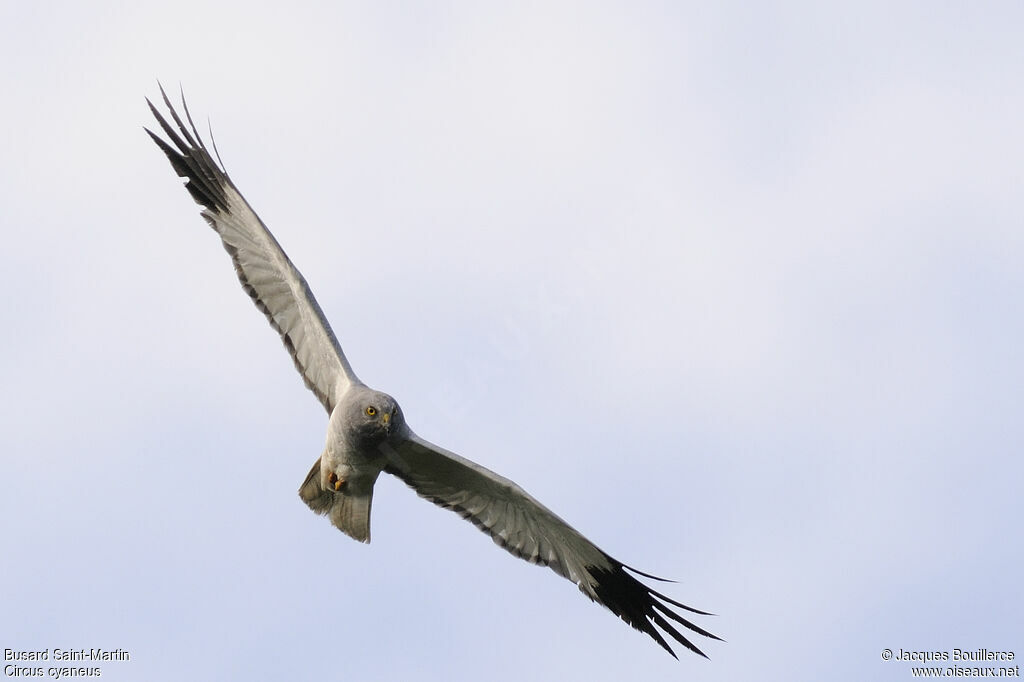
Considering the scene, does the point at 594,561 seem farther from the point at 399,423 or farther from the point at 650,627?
the point at 399,423

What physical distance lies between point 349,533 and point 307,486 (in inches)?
23.9

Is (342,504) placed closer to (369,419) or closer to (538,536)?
(369,419)

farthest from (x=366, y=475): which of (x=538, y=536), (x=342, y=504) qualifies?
(x=538, y=536)

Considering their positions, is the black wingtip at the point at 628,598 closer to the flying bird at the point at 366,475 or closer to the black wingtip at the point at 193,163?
the flying bird at the point at 366,475

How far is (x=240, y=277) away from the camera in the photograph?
11266mm

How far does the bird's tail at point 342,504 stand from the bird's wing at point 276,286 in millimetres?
755

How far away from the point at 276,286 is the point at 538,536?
3560 millimetres

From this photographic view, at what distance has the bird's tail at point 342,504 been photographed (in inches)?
428

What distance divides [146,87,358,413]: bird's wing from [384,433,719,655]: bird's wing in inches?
44.0

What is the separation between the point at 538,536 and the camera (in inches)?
437

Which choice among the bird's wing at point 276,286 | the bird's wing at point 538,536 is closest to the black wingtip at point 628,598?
the bird's wing at point 538,536

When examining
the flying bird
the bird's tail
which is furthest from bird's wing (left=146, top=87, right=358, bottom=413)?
the bird's tail

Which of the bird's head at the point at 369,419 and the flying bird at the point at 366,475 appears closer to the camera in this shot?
the bird's head at the point at 369,419

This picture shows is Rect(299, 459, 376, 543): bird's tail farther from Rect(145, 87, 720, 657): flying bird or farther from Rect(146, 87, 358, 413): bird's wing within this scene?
Rect(146, 87, 358, 413): bird's wing
